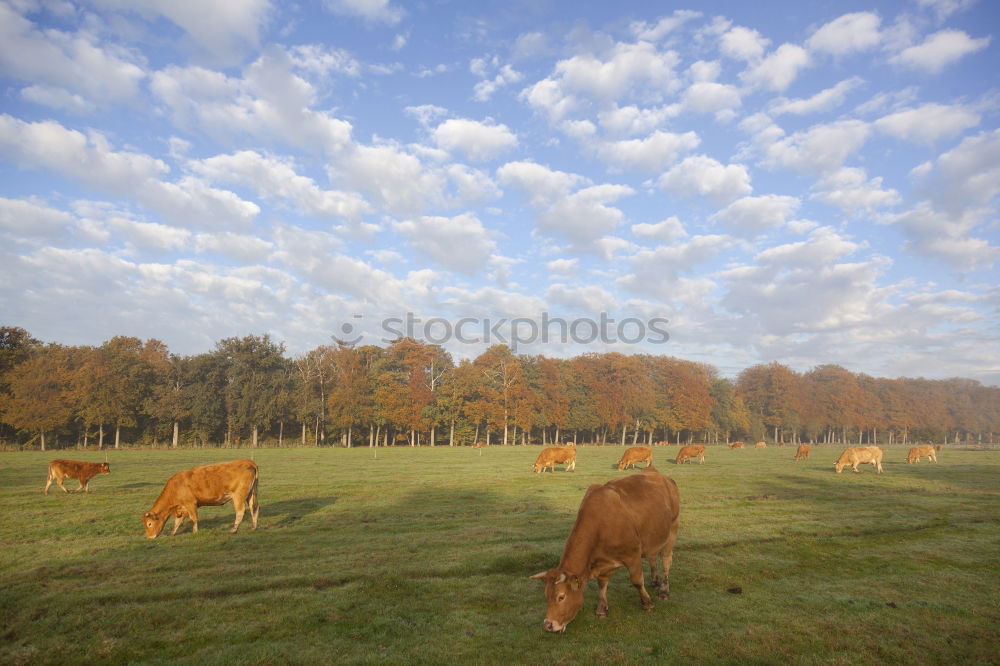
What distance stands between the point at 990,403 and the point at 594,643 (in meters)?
179

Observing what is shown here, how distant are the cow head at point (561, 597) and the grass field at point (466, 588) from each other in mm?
303

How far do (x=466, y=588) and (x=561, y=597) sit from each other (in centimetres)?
276

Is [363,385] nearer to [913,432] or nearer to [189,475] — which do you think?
[189,475]

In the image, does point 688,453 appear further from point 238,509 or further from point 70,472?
point 70,472

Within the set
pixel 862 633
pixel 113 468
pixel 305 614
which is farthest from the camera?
pixel 113 468

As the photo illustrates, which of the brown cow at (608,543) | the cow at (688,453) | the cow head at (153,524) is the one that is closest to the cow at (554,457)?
the cow at (688,453)

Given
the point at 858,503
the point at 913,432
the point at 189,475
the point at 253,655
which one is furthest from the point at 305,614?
the point at 913,432

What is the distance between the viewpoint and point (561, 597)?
22.4ft

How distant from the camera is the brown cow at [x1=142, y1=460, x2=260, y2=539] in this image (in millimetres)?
13258

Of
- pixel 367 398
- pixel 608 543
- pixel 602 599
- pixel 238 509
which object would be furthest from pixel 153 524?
pixel 367 398

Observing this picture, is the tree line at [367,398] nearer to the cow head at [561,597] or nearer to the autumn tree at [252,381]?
the autumn tree at [252,381]

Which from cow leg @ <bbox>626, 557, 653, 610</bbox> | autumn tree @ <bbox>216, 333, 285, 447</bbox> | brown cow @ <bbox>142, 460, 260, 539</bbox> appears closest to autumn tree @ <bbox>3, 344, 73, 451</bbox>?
autumn tree @ <bbox>216, 333, 285, 447</bbox>

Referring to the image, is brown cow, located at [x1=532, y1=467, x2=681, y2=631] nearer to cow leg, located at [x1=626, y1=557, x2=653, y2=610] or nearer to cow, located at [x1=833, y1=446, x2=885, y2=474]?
cow leg, located at [x1=626, y1=557, x2=653, y2=610]

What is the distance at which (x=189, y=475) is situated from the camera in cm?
1377
